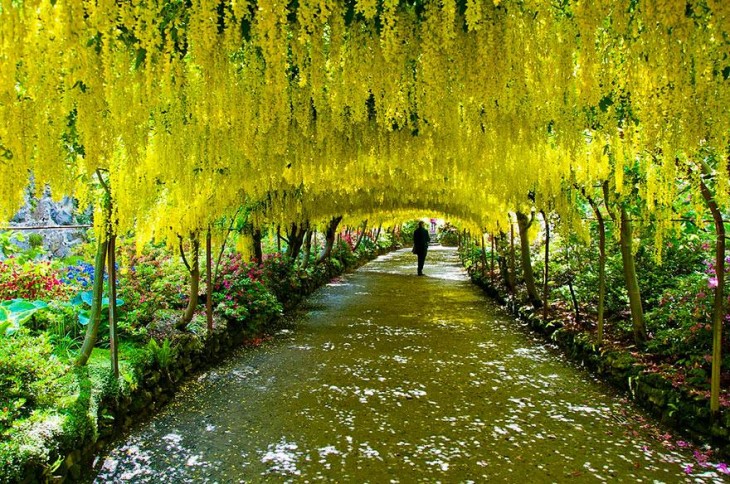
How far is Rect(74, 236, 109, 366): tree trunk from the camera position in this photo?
348cm

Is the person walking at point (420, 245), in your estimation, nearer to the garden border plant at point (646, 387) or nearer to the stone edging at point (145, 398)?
the garden border plant at point (646, 387)

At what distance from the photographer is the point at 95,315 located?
354 centimetres

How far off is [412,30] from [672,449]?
3008mm

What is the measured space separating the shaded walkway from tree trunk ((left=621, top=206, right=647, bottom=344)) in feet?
2.13

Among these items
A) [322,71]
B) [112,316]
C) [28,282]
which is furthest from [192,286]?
[322,71]

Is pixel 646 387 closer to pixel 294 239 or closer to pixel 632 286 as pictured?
pixel 632 286

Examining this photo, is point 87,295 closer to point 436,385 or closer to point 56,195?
point 56,195

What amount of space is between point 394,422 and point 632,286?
2.65 metres

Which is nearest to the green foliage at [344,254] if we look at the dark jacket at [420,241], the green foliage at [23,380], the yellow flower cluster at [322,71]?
the dark jacket at [420,241]

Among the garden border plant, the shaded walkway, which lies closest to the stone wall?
the shaded walkway

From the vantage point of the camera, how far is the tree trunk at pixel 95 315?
348cm

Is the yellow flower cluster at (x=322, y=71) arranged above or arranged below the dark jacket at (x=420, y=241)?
above

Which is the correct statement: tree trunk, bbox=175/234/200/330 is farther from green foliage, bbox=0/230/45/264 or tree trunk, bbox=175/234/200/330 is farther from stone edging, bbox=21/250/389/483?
green foliage, bbox=0/230/45/264

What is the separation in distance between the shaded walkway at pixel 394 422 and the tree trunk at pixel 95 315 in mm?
677
